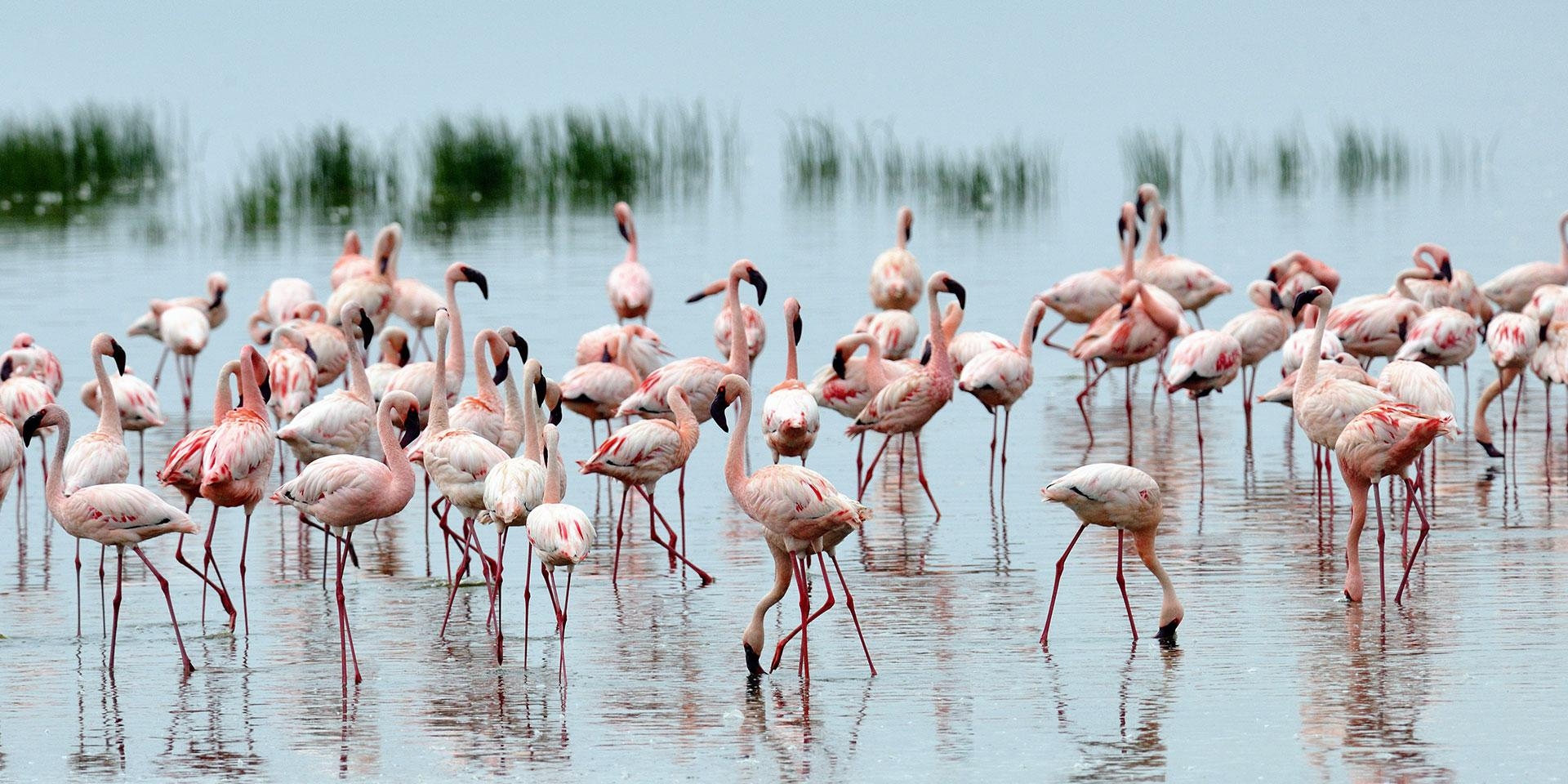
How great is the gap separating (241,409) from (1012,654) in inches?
137

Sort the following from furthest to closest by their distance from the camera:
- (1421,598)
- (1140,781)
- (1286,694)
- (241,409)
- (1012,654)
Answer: (241,409) → (1421,598) → (1012,654) → (1286,694) → (1140,781)

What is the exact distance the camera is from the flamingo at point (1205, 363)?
12.2 m

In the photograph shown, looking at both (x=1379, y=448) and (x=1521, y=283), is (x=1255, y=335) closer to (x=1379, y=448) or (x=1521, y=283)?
(x=1521, y=283)

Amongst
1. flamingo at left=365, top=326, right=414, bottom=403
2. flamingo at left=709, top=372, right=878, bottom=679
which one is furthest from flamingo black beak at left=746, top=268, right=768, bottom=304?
flamingo at left=709, top=372, right=878, bottom=679

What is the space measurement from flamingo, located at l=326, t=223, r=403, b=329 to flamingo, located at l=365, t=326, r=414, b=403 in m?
2.58

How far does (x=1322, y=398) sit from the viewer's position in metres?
9.62

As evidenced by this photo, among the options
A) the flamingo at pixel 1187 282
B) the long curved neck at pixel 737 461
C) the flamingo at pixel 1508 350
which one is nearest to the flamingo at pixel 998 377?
the flamingo at pixel 1508 350

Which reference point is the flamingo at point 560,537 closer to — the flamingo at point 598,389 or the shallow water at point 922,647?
the shallow water at point 922,647

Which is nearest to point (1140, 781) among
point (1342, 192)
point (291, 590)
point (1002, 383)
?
point (291, 590)

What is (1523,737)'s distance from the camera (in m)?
6.60

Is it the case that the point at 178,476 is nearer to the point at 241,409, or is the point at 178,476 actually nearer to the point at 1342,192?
the point at 241,409

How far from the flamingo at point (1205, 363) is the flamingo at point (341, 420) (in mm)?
4582

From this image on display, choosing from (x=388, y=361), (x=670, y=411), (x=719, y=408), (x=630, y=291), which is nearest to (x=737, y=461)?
(x=719, y=408)

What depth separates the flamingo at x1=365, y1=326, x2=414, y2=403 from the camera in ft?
A: 39.9
